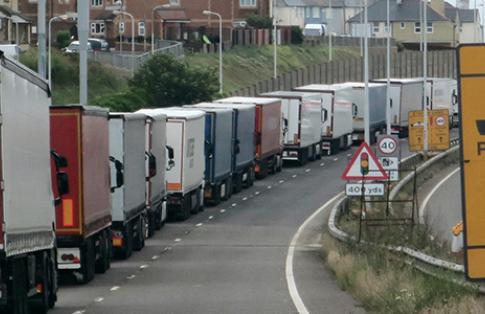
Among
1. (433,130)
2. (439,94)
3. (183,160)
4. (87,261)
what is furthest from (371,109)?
(87,261)

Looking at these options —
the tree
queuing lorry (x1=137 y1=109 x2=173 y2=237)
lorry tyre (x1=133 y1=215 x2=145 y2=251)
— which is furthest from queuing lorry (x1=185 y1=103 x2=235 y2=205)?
the tree

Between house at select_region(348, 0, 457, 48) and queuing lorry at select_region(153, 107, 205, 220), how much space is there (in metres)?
115

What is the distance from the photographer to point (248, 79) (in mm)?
114938

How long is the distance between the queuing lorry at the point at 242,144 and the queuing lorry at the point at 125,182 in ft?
62.1

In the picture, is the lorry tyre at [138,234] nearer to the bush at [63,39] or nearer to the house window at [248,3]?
the bush at [63,39]

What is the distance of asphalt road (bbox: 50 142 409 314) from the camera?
24375 mm

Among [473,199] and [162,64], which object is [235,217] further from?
[473,199]

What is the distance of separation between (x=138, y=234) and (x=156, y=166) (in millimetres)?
4651

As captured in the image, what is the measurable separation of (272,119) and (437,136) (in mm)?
7705

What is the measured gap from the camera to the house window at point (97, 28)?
13462 centimetres

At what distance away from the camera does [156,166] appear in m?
41.6

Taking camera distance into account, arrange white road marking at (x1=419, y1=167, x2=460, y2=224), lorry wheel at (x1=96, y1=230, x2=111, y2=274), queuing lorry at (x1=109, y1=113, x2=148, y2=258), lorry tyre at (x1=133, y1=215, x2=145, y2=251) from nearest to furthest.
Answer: lorry wheel at (x1=96, y1=230, x2=111, y2=274)
queuing lorry at (x1=109, y1=113, x2=148, y2=258)
lorry tyre at (x1=133, y1=215, x2=145, y2=251)
white road marking at (x1=419, y1=167, x2=460, y2=224)

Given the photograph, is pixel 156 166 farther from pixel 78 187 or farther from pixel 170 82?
pixel 170 82

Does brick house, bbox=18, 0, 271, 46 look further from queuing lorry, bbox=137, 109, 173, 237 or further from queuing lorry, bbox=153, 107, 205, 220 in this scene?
queuing lorry, bbox=137, 109, 173, 237
